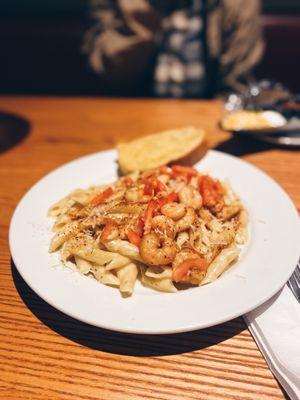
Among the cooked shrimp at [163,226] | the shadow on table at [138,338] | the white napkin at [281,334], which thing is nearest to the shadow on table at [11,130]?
the cooked shrimp at [163,226]

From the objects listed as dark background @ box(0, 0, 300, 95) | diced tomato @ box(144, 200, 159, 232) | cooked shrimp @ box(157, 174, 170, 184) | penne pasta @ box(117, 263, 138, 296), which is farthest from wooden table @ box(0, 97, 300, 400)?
dark background @ box(0, 0, 300, 95)

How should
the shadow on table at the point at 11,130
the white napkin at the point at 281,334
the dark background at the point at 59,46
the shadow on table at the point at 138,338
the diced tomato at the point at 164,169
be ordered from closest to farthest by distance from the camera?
the white napkin at the point at 281,334 < the shadow on table at the point at 138,338 < the diced tomato at the point at 164,169 < the shadow on table at the point at 11,130 < the dark background at the point at 59,46

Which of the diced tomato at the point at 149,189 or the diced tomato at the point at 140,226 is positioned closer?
the diced tomato at the point at 140,226

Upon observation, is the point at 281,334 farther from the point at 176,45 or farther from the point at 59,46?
the point at 59,46

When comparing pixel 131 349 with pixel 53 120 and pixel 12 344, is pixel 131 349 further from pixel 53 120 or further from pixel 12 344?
pixel 53 120

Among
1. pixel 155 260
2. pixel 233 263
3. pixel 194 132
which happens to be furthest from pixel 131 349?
pixel 194 132

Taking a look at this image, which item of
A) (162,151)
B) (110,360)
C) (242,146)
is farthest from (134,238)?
(242,146)

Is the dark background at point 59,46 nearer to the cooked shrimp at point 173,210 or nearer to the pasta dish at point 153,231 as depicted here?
the pasta dish at point 153,231
